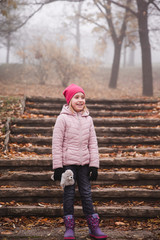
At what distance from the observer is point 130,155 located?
470 centimetres

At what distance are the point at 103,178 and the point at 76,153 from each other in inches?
45.0

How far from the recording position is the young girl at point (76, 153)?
2.87 metres

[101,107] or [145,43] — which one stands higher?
[145,43]

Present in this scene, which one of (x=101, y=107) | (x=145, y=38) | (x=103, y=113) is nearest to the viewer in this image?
(x=103, y=113)

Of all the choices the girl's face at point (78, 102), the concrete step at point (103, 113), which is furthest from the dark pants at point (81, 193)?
the concrete step at point (103, 113)

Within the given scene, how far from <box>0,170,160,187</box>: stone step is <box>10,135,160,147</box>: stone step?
1.34m

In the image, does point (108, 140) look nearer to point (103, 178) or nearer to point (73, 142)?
point (103, 178)

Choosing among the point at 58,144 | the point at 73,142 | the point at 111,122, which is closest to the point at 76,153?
the point at 73,142

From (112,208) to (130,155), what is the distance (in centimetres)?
158

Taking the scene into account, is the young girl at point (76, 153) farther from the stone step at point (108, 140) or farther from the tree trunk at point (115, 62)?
the tree trunk at point (115, 62)

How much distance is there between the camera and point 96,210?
330 cm

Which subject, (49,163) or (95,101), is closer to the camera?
(49,163)

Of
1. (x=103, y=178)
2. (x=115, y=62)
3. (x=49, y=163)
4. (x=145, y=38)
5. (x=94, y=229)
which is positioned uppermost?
(x=145, y=38)

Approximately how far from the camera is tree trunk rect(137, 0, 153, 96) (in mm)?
11125
